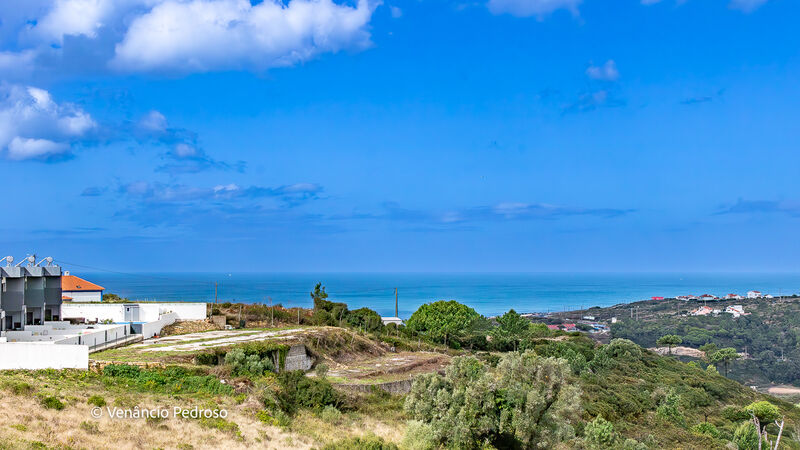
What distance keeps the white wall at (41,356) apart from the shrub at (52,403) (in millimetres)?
4404

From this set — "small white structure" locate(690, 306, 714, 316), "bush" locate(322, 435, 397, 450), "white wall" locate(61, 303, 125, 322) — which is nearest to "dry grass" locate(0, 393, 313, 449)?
"bush" locate(322, 435, 397, 450)

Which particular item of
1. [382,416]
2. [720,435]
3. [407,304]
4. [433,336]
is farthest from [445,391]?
[407,304]

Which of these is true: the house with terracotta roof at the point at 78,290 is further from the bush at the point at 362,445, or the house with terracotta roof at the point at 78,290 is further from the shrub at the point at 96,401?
the bush at the point at 362,445

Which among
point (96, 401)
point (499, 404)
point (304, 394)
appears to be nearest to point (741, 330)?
point (499, 404)

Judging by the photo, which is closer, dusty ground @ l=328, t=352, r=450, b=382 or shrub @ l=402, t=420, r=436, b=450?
shrub @ l=402, t=420, r=436, b=450

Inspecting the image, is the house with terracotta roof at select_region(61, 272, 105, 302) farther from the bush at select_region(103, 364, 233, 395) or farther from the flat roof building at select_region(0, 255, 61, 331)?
the bush at select_region(103, 364, 233, 395)

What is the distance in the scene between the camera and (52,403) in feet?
48.7

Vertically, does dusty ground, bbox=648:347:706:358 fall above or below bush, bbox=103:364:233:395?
below

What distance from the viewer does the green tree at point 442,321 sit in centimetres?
5044

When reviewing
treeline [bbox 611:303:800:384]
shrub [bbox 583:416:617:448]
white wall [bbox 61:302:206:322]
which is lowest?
treeline [bbox 611:303:800:384]

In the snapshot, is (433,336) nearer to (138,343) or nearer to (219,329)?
(219,329)

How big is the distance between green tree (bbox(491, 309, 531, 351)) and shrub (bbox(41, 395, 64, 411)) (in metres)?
43.7

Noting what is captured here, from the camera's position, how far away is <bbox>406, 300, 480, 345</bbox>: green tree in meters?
50.4

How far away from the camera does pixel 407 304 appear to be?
537 feet
